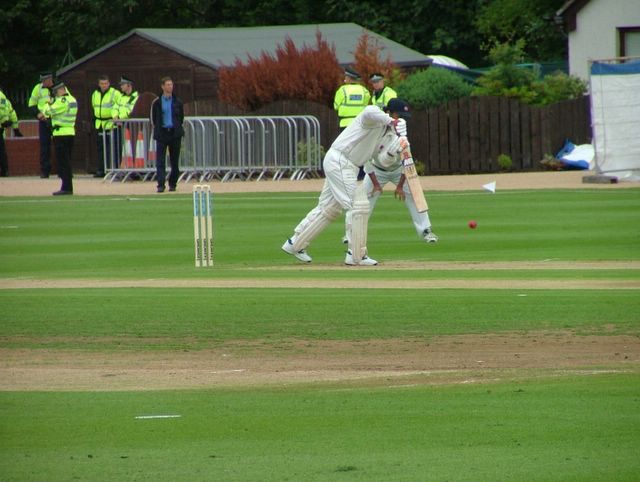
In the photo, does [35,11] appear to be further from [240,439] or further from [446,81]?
[240,439]

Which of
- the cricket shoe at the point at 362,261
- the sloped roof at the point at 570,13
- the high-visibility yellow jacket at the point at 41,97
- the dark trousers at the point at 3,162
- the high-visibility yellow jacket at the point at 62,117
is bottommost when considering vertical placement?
the cricket shoe at the point at 362,261

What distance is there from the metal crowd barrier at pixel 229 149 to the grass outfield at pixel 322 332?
25.8 feet

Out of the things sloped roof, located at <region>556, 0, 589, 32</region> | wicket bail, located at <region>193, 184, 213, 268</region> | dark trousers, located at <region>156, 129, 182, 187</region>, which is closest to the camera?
wicket bail, located at <region>193, 184, 213, 268</region>

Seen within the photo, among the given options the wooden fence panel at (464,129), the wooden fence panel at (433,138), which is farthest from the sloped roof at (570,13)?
the wooden fence panel at (433,138)

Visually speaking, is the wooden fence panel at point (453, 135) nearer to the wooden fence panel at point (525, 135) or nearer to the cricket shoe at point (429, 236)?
the wooden fence panel at point (525, 135)

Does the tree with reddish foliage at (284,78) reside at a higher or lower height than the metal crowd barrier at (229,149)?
higher

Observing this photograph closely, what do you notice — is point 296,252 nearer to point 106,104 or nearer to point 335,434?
point 335,434

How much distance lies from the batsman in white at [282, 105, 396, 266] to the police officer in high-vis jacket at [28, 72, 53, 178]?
674 inches

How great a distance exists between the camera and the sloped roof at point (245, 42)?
3897 centimetres

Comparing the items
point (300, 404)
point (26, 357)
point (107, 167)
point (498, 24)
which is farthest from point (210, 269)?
point (498, 24)

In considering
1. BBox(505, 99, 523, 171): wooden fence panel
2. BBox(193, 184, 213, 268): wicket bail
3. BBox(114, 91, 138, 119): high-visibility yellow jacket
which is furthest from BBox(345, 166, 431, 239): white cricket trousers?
BBox(505, 99, 523, 171): wooden fence panel

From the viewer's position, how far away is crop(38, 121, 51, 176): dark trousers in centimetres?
3534

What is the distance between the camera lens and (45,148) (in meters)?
35.8

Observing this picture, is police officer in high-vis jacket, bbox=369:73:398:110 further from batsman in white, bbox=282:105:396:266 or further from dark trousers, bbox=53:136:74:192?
batsman in white, bbox=282:105:396:266
